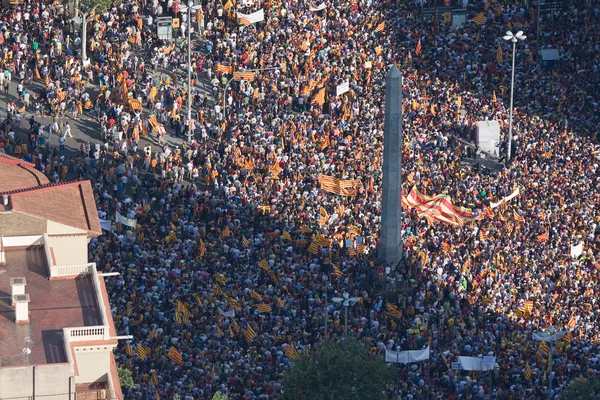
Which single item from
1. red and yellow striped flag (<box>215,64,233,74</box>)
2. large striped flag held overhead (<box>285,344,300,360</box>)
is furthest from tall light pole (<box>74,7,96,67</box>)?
large striped flag held overhead (<box>285,344,300,360</box>)

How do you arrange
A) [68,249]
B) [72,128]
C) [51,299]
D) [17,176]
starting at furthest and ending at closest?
[72,128]
[17,176]
[68,249]
[51,299]

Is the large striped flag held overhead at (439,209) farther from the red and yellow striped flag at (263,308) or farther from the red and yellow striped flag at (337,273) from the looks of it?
the red and yellow striped flag at (263,308)

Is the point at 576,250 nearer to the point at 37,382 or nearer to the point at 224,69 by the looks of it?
the point at 224,69

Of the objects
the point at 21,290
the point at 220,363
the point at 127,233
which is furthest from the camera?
the point at 127,233

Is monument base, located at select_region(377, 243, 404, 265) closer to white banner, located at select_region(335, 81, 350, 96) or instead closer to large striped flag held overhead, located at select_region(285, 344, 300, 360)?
large striped flag held overhead, located at select_region(285, 344, 300, 360)

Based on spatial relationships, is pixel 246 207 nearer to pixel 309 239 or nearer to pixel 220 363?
pixel 309 239

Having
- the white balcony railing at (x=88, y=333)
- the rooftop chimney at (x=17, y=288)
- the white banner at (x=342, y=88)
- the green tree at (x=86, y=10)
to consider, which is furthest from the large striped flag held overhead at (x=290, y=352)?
the green tree at (x=86, y=10)

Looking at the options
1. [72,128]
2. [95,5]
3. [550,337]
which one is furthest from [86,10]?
[550,337]

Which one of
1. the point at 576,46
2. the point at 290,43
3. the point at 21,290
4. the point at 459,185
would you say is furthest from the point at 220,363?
the point at 576,46
